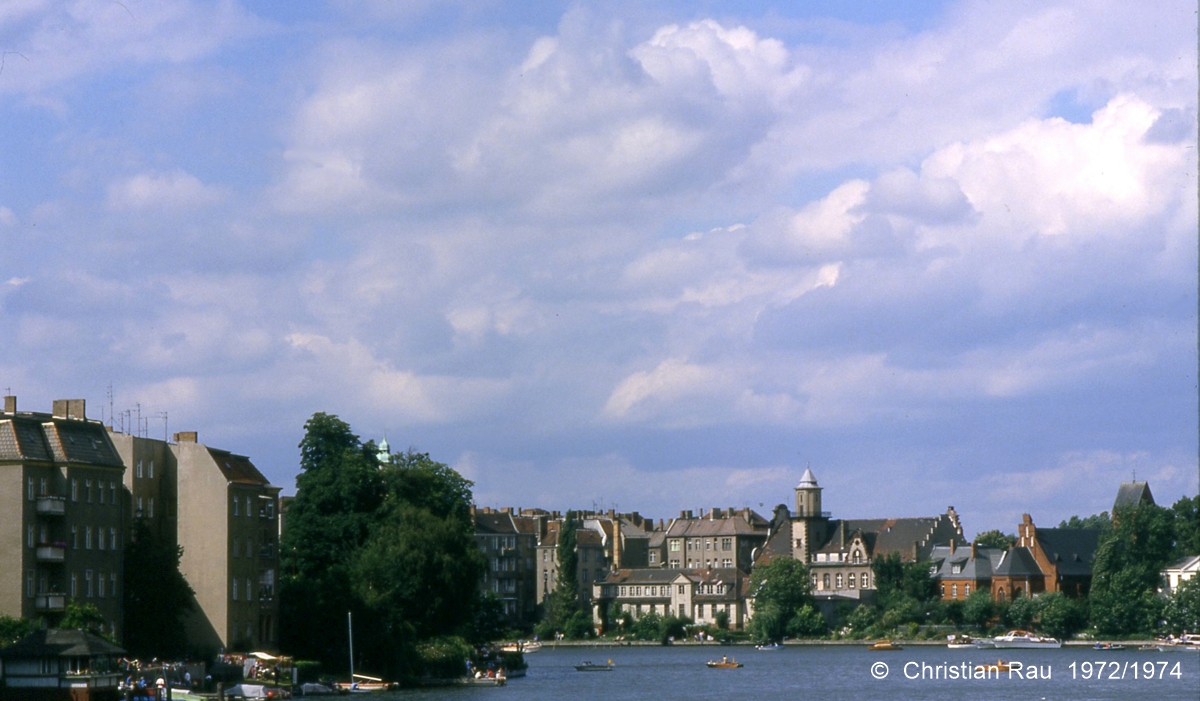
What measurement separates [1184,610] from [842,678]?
2092 inches

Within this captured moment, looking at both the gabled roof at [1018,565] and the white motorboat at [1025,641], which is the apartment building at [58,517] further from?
the gabled roof at [1018,565]

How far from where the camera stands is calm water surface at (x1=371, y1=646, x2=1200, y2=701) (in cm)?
8562

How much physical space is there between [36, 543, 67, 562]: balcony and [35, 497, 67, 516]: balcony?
1.31 meters

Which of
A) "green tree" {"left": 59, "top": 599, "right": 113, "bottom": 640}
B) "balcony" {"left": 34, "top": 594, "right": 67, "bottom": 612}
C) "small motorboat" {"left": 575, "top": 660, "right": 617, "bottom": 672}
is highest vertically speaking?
"balcony" {"left": 34, "top": 594, "right": 67, "bottom": 612}

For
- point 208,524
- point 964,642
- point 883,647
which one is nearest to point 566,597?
point 883,647

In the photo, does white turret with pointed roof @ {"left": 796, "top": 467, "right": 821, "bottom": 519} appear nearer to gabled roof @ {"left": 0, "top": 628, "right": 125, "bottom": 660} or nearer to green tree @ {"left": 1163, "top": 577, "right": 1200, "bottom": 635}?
green tree @ {"left": 1163, "top": 577, "right": 1200, "bottom": 635}

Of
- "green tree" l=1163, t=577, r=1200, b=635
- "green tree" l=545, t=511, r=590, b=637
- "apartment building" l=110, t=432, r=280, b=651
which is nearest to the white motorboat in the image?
"green tree" l=1163, t=577, r=1200, b=635

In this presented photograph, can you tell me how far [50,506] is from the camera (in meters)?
69.1

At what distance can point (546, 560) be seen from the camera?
19912 centimetres

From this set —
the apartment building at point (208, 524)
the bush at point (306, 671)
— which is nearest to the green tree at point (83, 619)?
the apartment building at point (208, 524)

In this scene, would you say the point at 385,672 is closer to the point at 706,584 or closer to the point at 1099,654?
the point at 1099,654

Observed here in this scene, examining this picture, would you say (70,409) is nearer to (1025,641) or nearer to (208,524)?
(208,524)

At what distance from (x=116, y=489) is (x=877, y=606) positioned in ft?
359

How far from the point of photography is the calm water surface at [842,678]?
85625 millimetres
